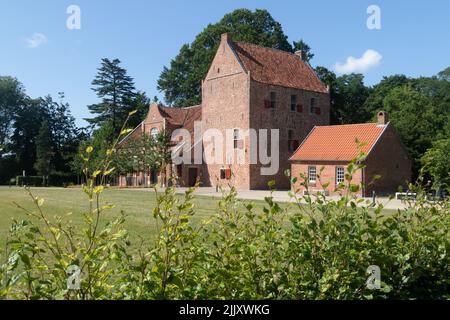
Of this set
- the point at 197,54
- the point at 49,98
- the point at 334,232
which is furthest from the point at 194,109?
the point at 334,232

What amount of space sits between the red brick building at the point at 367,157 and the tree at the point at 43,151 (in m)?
35.6

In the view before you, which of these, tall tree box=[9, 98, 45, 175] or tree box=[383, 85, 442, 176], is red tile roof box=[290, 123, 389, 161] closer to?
tree box=[383, 85, 442, 176]

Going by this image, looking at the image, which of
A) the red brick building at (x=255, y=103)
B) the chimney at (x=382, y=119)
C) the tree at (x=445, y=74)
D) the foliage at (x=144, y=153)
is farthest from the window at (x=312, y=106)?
the tree at (x=445, y=74)

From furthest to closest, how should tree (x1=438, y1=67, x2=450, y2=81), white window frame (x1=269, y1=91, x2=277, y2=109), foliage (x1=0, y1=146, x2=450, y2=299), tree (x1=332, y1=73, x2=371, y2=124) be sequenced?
tree (x1=438, y1=67, x2=450, y2=81) < tree (x1=332, y1=73, x2=371, y2=124) < white window frame (x1=269, y1=91, x2=277, y2=109) < foliage (x1=0, y1=146, x2=450, y2=299)

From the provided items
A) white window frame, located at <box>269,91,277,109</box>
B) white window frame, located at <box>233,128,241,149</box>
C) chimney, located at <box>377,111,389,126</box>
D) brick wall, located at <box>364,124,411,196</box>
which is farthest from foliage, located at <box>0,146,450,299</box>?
white window frame, located at <box>269,91,277,109</box>

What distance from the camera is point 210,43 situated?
6022 cm

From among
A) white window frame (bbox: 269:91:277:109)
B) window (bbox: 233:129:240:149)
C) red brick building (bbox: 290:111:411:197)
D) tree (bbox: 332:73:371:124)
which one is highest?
tree (bbox: 332:73:371:124)

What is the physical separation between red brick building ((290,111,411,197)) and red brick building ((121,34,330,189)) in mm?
4519

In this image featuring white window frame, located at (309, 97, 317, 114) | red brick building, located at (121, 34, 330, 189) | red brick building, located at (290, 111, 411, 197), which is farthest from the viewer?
white window frame, located at (309, 97, 317, 114)

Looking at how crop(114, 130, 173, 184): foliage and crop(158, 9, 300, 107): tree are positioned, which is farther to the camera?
crop(158, 9, 300, 107): tree

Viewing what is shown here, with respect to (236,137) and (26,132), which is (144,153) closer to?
(236,137)

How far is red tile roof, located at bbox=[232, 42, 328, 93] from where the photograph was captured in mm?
40688
